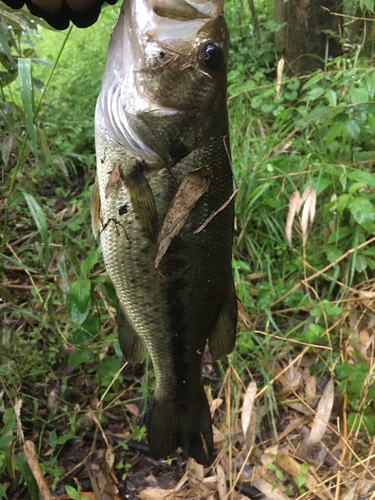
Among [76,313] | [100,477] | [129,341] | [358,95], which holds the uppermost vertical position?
[358,95]

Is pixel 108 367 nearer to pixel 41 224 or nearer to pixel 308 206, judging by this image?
pixel 41 224

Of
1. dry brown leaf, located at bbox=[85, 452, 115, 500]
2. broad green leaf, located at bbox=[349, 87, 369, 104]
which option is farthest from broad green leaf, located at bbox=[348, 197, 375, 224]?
dry brown leaf, located at bbox=[85, 452, 115, 500]

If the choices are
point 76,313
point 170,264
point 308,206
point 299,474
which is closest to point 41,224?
point 76,313

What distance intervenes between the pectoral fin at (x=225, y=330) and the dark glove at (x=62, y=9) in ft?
3.02

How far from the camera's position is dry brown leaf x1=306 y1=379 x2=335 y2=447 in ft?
6.40

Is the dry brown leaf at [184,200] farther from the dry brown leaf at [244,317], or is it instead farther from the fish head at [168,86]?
the dry brown leaf at [244,317]

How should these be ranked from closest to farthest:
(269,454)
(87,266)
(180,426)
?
1. (180,426)
2. (87,266)
3. (269,454)

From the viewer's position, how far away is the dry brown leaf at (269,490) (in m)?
1.85

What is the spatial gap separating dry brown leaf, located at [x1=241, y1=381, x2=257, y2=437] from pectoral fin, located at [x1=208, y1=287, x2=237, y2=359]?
795 millimetres

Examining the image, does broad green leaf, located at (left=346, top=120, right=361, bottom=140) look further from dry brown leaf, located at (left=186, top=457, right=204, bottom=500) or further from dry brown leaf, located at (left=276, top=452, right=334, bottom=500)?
dry brown leaf, located at (left=186, top=457, right=204, bottom=500)

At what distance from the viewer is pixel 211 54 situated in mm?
1141

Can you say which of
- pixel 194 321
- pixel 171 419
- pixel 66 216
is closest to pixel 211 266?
pixel 194 321

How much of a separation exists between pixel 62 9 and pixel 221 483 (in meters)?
2.06

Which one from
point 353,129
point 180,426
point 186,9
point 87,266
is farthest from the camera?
point 353,129
